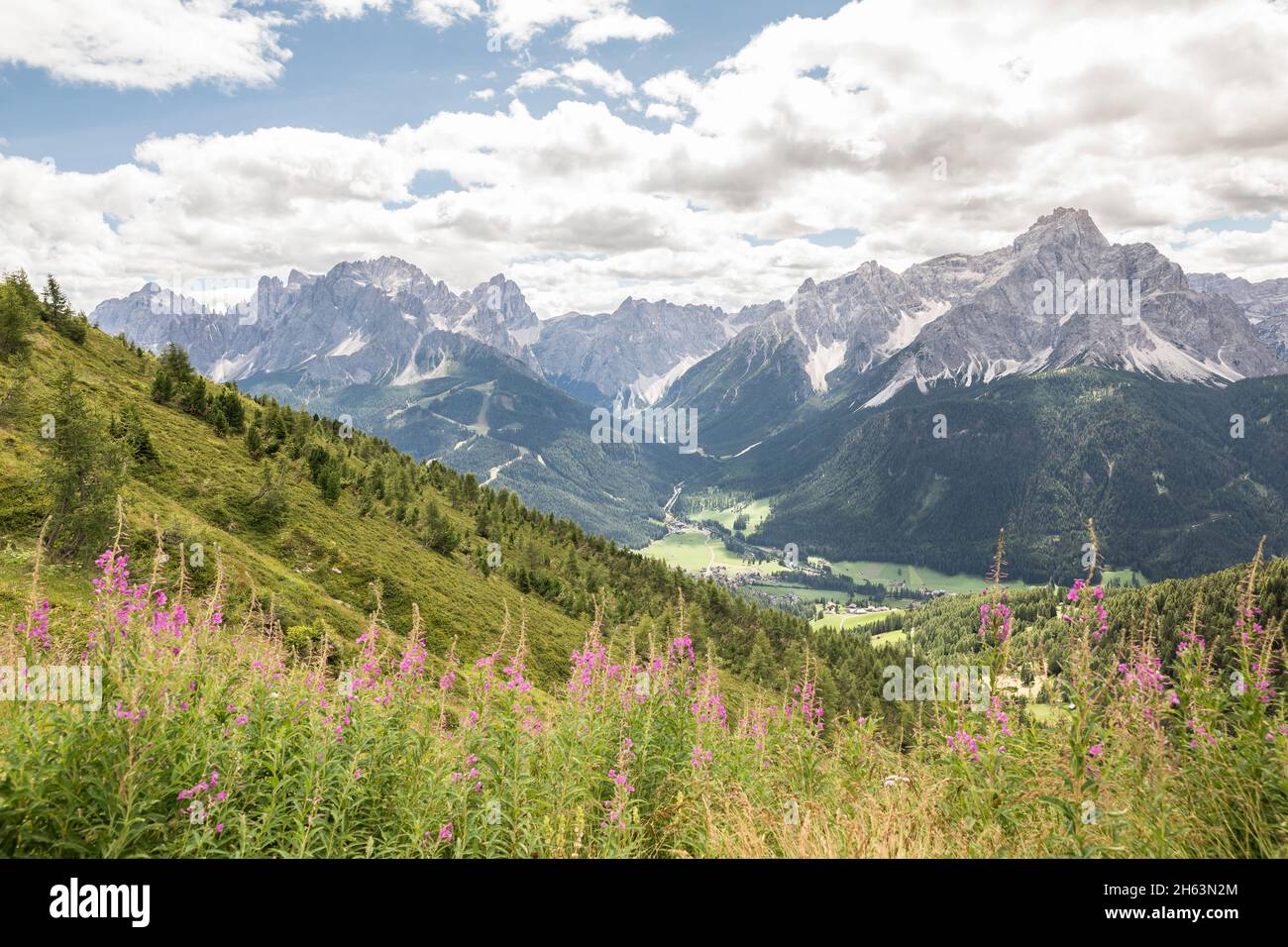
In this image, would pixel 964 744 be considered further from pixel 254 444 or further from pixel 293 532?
pixel 254 444

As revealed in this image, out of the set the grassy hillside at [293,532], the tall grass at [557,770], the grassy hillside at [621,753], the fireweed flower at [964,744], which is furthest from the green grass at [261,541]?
the fireweed flower at [964,744]

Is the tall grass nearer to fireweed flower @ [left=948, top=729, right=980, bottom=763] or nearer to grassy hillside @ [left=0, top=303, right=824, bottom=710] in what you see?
fireweed flower @ [left=948, top=729, right=980, bottom=763]

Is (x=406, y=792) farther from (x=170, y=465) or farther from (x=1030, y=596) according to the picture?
(x=1030, y=596)

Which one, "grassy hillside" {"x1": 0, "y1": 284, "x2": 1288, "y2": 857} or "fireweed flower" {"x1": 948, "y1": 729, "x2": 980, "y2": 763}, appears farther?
"fireweed flower" {"x1": 948, "y1": 729, "x2": 980, "y2": 763}

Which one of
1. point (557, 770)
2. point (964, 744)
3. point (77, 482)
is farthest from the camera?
point (77, 482)

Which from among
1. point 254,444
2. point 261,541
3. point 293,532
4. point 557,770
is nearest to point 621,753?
point 557,770

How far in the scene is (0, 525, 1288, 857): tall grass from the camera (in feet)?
18.6

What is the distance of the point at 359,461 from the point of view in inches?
2665

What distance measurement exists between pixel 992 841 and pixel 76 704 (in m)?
8.97

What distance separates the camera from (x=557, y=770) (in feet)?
25.3

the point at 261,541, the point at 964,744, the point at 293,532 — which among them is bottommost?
the point at 261,541

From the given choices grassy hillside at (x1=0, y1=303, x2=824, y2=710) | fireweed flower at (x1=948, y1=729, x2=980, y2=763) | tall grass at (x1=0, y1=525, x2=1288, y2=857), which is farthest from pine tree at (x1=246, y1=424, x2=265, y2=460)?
fireweed flower at (x1=948, y1=729, x2=980, y2=763)

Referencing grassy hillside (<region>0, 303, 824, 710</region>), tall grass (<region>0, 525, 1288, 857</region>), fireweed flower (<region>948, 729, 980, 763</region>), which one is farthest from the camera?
grassy hillside (<region>0, 303, 824, 710</region>)
